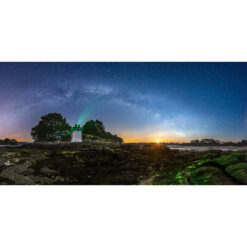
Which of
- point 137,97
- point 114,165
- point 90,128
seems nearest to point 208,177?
point 114,165

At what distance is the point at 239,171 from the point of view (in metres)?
4.29

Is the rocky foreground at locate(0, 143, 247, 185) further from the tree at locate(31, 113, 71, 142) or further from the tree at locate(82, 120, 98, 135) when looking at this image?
the tree at locate(82, 120, 98, 135)

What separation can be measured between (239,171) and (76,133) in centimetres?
430

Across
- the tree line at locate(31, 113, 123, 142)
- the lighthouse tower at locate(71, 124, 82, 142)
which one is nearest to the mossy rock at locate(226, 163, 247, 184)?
the tree line at locate(31, 113, 123, 142)

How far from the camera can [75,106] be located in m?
4.66

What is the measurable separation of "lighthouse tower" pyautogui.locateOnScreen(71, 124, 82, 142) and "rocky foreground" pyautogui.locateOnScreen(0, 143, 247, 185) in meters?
0.17

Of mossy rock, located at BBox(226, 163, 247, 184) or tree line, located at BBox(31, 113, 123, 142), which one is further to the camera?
tree line, located at BBox(31, 113, 123, 142)

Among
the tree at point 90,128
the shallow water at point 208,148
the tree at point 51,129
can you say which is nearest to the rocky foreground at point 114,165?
the shallow water at point 208,148

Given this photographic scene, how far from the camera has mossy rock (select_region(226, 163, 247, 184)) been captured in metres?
4.23

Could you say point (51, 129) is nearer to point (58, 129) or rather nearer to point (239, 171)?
point (58, 129)

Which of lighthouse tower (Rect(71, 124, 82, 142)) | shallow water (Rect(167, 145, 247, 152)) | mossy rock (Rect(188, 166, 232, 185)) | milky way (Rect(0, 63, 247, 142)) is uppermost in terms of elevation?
milky way (Rect(0, 63, 247, 142))
